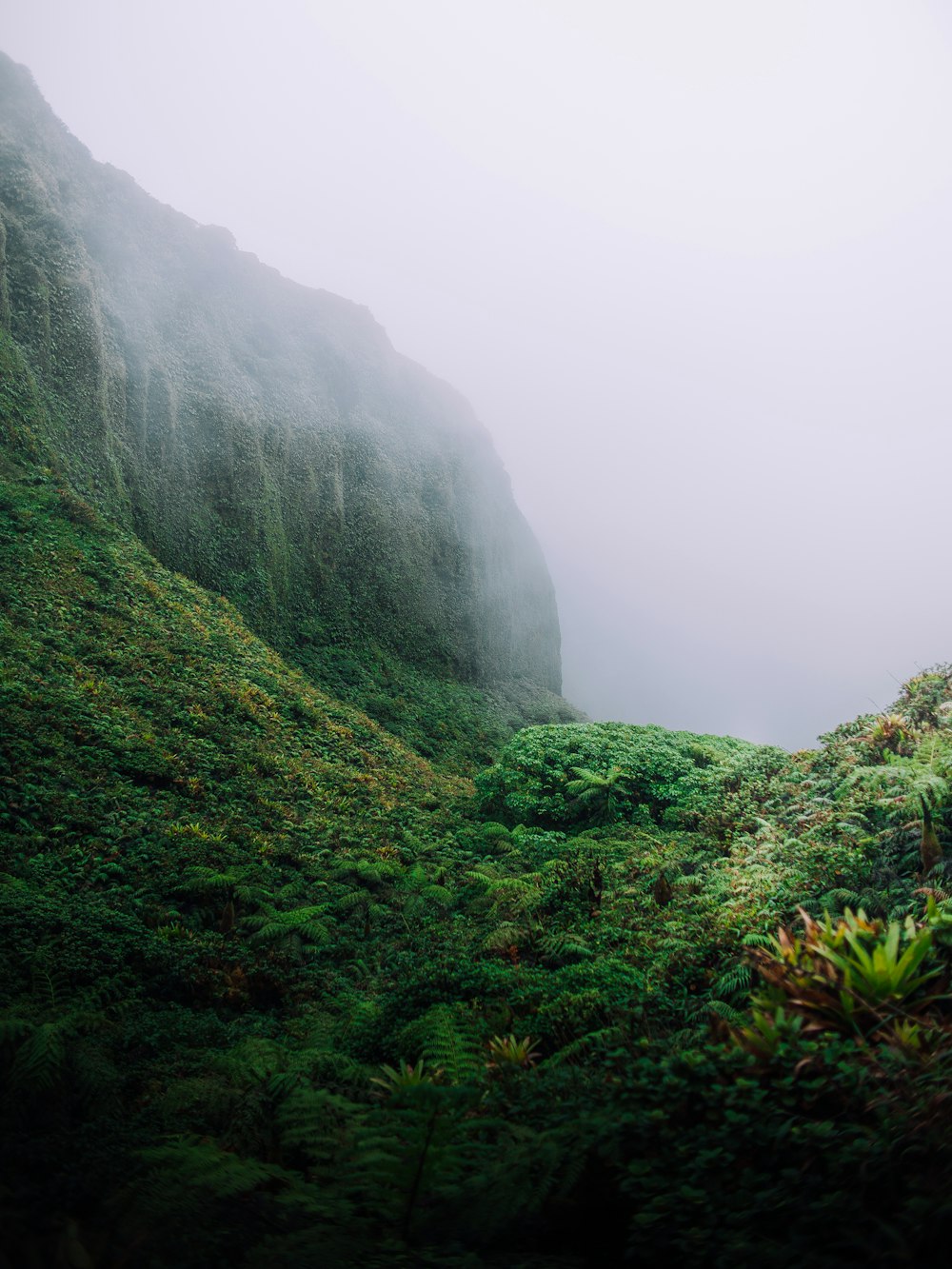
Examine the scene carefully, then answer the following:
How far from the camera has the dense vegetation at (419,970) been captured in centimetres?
235

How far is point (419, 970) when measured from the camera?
559 cm

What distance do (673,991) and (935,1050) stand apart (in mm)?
1961

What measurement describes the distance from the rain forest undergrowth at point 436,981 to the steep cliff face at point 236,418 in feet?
16.3

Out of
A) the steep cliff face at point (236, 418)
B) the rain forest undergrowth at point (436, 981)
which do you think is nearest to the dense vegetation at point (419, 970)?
the rain forest undergrowth at point (436, 981)

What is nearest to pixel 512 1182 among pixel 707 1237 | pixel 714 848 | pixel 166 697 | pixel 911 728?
pixel 707 1237

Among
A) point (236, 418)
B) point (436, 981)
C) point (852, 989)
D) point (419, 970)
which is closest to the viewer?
point (852, 989)

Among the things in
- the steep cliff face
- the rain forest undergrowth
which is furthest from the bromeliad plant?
the steep cliff face

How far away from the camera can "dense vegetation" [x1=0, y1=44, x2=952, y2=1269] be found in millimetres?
2348

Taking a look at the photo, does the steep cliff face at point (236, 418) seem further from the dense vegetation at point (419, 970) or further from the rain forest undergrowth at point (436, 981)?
the rain forest undergrowth at point (436, 981)

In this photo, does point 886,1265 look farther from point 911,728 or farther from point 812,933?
point 911,728

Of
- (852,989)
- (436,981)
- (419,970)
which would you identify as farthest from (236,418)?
(852,989)

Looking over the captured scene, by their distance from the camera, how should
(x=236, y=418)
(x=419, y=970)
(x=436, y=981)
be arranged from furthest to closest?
(x=236, y=418) < (x=419, y=970) < (x=436, y=981)

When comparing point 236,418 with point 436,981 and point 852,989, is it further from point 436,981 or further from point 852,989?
point 852,989

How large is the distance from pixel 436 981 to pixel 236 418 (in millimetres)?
20158
